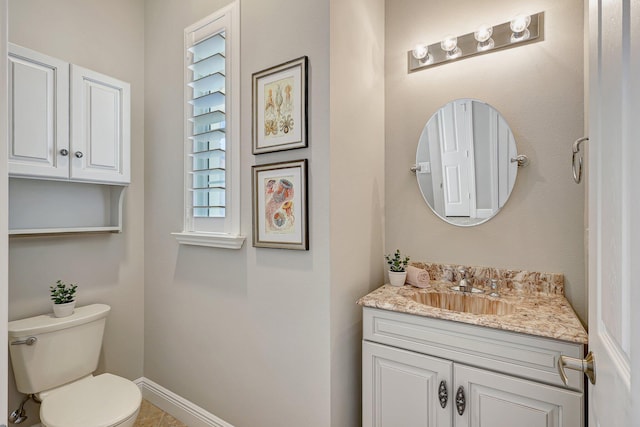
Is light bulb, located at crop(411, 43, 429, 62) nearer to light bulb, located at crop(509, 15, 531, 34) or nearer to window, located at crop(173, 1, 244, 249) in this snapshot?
light bulb, located at crop(509, 15, 531, 34)

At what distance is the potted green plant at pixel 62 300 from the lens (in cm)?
180

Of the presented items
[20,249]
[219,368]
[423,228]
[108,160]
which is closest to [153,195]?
[108,160]

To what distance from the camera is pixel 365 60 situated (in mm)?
1737

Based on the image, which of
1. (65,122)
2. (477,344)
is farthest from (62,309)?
(477,344)

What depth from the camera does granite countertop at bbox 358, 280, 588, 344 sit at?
110cm

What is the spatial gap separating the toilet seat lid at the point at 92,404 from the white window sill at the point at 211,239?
0.81 metres

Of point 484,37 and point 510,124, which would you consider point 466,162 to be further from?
point 484,37

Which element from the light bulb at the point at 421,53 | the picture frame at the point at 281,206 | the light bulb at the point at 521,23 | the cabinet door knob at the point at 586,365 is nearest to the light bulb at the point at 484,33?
the light bulb at the point at 521,23

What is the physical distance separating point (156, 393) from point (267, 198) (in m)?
1.69

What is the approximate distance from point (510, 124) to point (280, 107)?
1.15 meters

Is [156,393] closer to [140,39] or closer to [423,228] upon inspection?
[423,228]

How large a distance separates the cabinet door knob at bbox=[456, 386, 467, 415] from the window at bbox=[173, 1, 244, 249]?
3.97 feet

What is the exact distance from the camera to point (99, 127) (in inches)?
74.8

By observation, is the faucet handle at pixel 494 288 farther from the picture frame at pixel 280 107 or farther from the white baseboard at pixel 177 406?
the white baseboard at pixel 177 406
